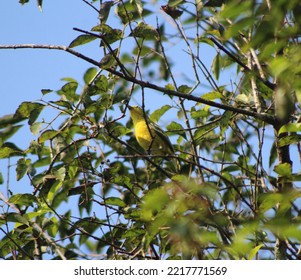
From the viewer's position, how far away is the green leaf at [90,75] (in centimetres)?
344

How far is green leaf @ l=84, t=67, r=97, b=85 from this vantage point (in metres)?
3.44

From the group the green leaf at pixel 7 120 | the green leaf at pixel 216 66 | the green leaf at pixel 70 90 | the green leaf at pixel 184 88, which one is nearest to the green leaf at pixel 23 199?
the green leaf at pixel 7 120

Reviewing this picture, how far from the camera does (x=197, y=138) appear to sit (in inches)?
147

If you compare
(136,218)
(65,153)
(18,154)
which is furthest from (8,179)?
(136,218)

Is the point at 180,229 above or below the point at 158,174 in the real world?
below

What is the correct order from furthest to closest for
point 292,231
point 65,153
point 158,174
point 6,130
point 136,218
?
point 158,174 < point 6,130 < point 65,153 < point 136,218 < point 292,231

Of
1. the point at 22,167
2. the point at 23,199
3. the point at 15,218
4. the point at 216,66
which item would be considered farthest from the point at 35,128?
the point at 216,66

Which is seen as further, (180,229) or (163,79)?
(163,79)

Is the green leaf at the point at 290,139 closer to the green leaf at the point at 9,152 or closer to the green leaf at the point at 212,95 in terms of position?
the green leaf at the point at 212,95

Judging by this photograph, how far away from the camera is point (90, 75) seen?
3453 mm

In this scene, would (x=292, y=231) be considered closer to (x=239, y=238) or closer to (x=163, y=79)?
(x=239, y=238)

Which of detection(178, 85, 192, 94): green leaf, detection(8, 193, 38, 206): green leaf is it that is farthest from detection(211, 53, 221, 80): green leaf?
detection(8, 193, 38, 206): green leaf

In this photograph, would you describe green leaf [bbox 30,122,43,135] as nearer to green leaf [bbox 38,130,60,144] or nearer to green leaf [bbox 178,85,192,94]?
green leaf [bbox 38,130,60,144]

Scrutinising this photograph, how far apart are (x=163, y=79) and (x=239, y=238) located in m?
3.01
